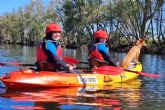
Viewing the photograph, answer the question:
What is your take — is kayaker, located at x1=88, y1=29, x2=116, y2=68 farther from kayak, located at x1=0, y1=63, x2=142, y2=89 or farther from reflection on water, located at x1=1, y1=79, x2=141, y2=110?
reflection on water, located at x1=1, y1=79, x2=141, y2=110

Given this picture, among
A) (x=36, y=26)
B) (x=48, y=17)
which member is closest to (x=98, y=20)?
(x=48, y=17)

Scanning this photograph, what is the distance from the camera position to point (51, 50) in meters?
12.9

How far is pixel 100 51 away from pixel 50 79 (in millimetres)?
2840

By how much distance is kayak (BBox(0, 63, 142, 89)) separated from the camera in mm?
12508

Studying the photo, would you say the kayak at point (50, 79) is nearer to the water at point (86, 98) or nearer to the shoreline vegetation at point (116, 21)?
the water at point (86, 98)

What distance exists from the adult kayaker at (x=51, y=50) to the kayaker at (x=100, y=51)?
217cm

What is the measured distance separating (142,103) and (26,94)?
312cm

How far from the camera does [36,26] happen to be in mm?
116938

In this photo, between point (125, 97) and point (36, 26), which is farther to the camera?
point (36, 26)

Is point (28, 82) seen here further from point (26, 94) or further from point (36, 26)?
point (36, 26)

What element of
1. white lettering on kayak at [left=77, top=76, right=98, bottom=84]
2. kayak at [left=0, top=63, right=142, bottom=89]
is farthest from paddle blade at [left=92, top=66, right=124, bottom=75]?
white lettering on kayak at [left=77, top=76, right=98, bottom=84]

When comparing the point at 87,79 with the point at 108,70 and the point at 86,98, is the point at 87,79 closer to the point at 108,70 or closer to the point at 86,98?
the point at 108,70

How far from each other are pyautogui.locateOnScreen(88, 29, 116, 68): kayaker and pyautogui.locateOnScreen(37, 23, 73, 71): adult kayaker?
2167 mm

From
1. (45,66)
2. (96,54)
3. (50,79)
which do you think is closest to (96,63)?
(96,54)
